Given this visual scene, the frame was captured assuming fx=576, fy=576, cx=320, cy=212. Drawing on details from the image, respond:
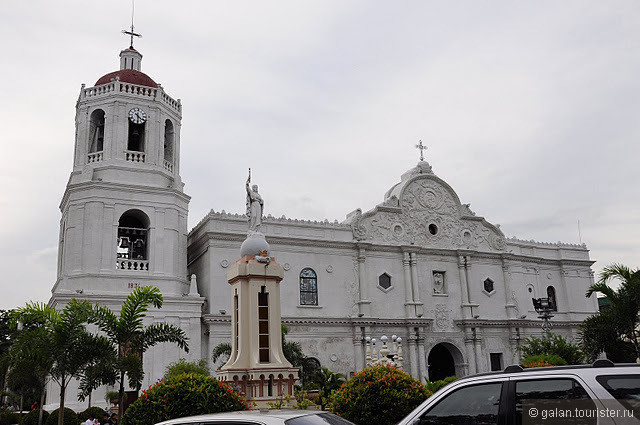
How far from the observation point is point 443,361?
34000 mm

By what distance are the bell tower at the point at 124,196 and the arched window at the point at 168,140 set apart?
52 millimetres

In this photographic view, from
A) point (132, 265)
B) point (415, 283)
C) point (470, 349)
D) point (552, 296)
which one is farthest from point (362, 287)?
point (552, 296)

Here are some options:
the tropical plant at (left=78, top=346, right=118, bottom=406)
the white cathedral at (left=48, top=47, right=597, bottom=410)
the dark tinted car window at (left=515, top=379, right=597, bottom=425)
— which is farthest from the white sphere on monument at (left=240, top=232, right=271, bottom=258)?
the white cathedral at (left=48, top=47, right=597, bottom=410)

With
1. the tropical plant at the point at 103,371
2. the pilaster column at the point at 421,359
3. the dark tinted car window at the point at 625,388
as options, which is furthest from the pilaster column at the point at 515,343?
the dark tinted car window at the point at 625,388

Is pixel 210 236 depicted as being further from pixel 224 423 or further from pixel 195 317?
pixel 224 423

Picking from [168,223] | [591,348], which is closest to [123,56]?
[168,223]

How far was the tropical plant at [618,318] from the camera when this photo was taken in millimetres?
17156

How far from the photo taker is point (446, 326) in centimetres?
3294

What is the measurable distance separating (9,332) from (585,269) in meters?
40.4

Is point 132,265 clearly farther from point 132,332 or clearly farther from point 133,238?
point 132,332

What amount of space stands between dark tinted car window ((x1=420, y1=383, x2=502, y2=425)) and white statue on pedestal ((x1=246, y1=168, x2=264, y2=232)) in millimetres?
11986

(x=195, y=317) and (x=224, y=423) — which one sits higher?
(x=195, y=317)

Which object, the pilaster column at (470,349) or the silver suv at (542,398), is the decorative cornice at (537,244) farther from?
the silver suv at (542,398)

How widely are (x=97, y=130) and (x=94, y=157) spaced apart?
2.00 m
